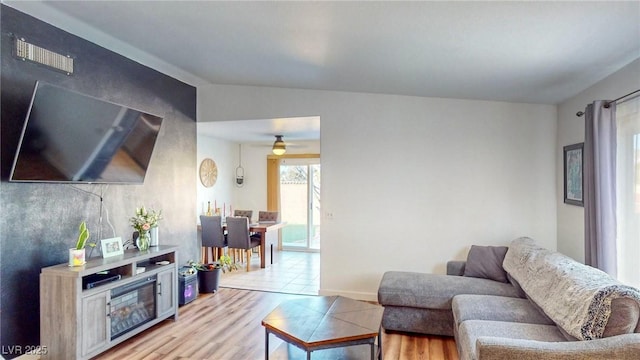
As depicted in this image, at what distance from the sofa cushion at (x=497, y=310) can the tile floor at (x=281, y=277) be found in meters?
2.13

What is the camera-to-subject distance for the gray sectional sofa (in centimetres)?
188

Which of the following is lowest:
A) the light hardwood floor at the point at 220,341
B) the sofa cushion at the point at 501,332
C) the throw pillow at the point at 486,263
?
the light hardwood floor at the point at 220,341

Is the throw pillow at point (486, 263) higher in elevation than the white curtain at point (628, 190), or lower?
lower

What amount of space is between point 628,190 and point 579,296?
3.67ft

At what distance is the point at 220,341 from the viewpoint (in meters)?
3.34

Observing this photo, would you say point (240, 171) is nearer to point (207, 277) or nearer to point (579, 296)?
point (207, 277)

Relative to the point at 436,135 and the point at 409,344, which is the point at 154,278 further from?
the point at 436,135

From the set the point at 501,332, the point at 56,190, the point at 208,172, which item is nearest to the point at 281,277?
the point at 208,172

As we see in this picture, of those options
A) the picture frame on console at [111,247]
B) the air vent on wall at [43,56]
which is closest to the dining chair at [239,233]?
the picture frame on console at [111,247]

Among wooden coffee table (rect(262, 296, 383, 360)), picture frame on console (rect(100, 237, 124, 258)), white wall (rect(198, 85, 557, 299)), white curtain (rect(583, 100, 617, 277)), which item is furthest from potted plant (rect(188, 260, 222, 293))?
white curtain (rect(583, 100, 617, 277))

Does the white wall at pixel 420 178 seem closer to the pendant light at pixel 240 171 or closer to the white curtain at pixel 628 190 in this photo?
the white curtain at pixel 628 190

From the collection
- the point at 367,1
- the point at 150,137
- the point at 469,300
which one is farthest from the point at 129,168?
the point at 469,300

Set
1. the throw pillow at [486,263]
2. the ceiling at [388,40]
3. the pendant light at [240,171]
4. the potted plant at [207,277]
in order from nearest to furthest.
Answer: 1. the ceiling at [388,40]
2. the throw pillow at [486,263]
3. the potted plant at [207,277]
4. the pendant light at [240,171]

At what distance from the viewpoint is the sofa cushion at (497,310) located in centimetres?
274
